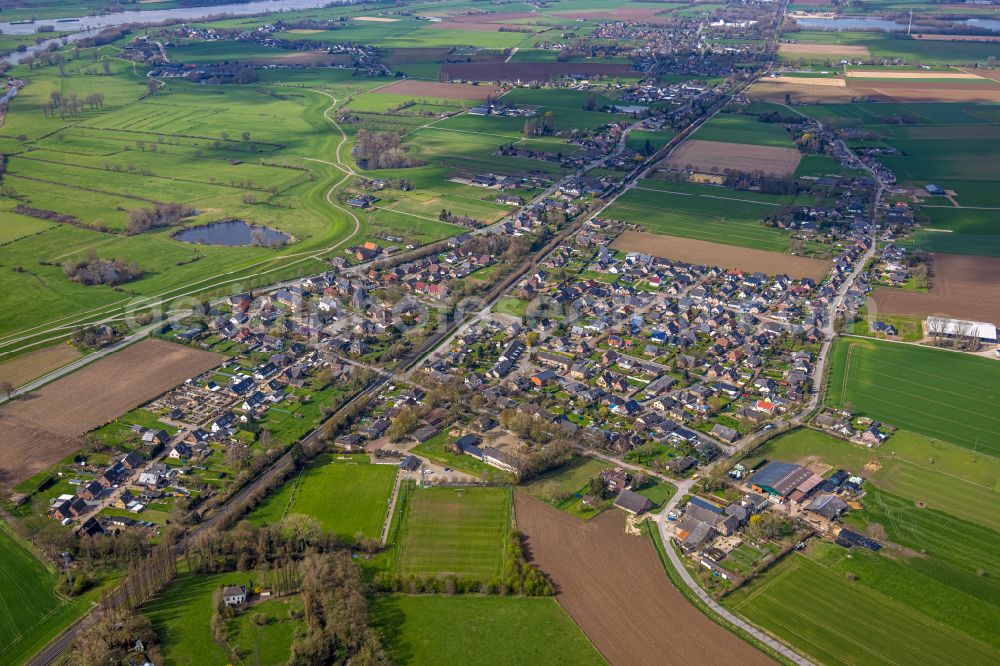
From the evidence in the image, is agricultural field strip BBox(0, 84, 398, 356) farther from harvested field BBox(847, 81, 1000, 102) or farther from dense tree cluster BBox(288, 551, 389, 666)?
harvested field BBox(847, 81, 1000, 102)

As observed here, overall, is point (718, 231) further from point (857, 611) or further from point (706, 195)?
point (857, 611)

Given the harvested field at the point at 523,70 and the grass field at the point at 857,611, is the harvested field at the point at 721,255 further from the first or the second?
the harvested field at the point at 523,70

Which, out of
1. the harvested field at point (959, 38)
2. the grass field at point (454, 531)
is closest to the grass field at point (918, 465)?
the grass field at point (454, 531)

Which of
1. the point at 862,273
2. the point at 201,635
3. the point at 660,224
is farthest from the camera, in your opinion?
the point at 660,224

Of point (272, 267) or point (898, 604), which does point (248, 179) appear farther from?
point (898, 604)

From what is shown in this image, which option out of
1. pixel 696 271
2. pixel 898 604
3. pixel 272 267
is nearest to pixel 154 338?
pixel 272 267

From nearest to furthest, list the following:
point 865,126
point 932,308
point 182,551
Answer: point 182,551
point 932,308
point 865,126
